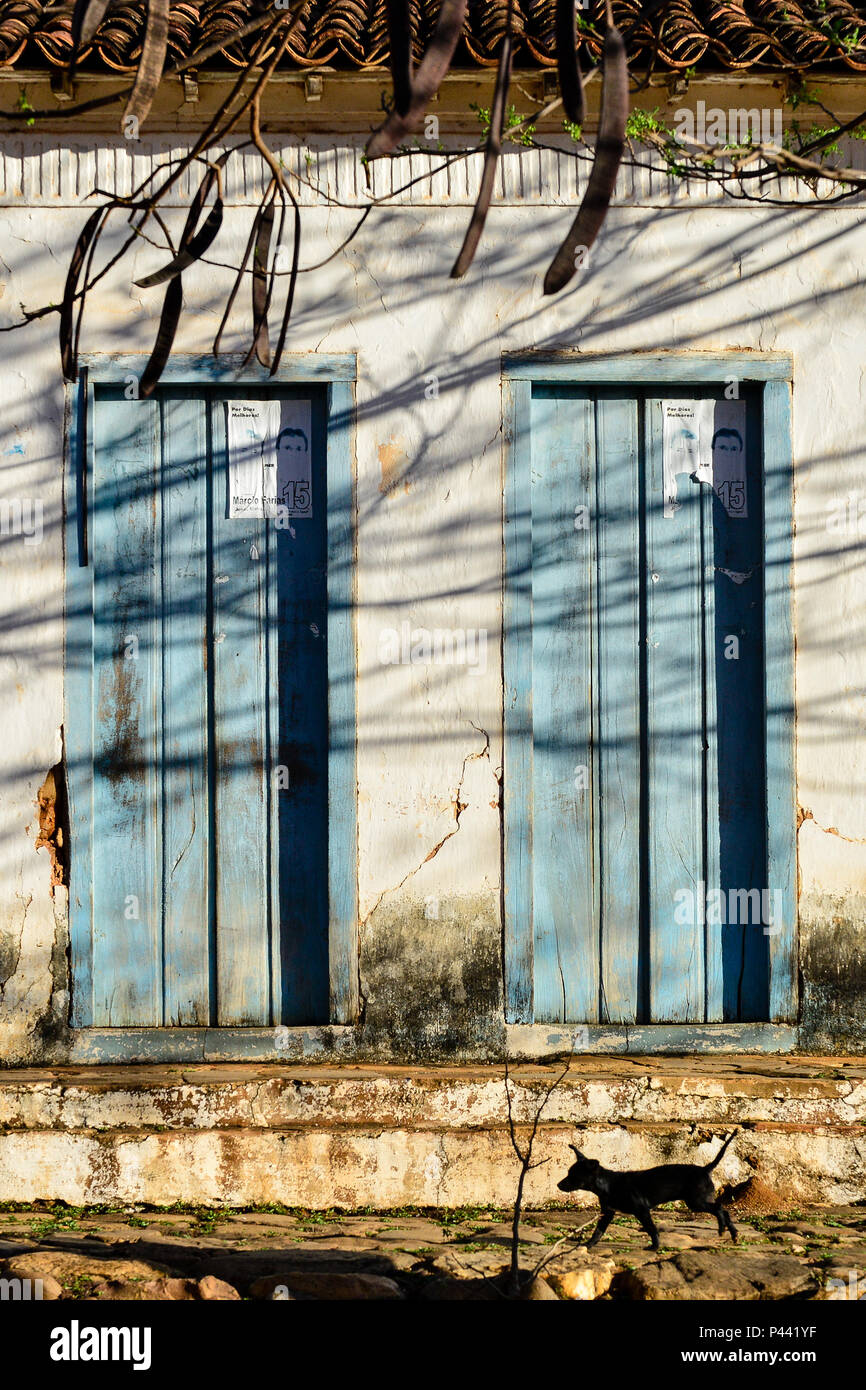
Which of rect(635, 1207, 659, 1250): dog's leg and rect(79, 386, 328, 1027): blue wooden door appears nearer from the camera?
rect(635, 1207, 659, 1250): dog's leg

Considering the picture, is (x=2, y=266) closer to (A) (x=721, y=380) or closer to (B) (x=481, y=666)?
(B) (x=481, y=666)

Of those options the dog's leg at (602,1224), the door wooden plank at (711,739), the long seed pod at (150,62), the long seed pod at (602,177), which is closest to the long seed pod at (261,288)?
the long seed pod at (150,62)

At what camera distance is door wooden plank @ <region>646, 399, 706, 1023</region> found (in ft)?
16.0

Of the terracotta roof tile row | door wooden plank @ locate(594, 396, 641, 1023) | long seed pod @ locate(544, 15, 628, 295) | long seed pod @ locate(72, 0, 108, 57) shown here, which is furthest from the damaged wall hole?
long seed pod @ locate(544, 15, 628, 295)

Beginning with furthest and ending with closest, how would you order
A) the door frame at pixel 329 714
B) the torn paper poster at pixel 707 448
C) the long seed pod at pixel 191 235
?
the torn paper poster at pixel 707 448, the door frame at pixel 329 714, the long seed pod at pixel 191 235

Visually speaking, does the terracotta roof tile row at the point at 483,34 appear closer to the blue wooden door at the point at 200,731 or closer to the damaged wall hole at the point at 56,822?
the blue wooden door at the point at 200,731

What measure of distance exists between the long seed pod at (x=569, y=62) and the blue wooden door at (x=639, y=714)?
2957 millimetres

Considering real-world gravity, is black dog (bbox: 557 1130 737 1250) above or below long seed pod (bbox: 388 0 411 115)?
below

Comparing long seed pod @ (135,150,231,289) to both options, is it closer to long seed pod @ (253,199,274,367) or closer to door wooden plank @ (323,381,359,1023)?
long seed pod @ (253,199,274,367)

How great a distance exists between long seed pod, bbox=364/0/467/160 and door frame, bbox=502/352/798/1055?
3.05 meters

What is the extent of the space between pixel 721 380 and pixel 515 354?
33.1 inches

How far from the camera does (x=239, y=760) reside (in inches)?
190

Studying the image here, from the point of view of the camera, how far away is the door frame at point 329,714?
471 centimetres
